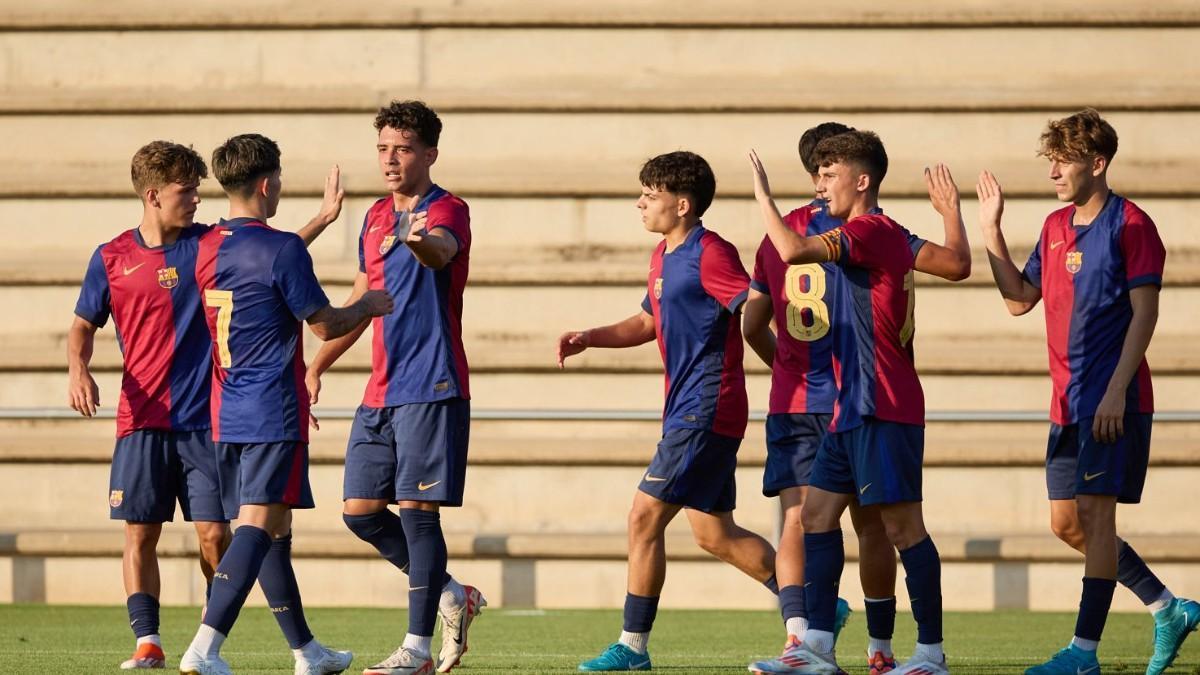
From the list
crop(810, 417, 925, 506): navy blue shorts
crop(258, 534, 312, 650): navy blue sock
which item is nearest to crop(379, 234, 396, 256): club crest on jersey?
crop(258, 534, 312, 650): navy blue sock

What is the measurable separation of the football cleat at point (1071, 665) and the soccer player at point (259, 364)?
2682mm

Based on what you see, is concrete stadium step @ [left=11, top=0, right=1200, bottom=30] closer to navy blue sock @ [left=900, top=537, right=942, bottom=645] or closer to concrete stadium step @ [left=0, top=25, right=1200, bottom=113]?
concrete stadium step @ [left=0, top=25, right=1200, bottom=113]

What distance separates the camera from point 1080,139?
266 inches

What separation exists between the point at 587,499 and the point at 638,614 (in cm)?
437

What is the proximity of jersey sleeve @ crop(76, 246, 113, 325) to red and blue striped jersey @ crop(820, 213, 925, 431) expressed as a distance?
3.17m

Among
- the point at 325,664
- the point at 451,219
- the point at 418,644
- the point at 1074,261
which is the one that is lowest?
the point at 325,664

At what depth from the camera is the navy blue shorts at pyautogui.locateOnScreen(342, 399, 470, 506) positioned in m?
6.46

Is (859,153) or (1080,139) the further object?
(1080,139)

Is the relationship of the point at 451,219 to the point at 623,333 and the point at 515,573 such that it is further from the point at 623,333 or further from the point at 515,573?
the point at 515,573

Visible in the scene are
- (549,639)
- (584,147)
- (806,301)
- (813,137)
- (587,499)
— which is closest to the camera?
(806,301)

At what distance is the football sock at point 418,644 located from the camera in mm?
6293

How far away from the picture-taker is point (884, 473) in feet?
20.0

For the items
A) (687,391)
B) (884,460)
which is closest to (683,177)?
(687,391)

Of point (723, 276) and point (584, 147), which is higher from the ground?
point (584, 147)
